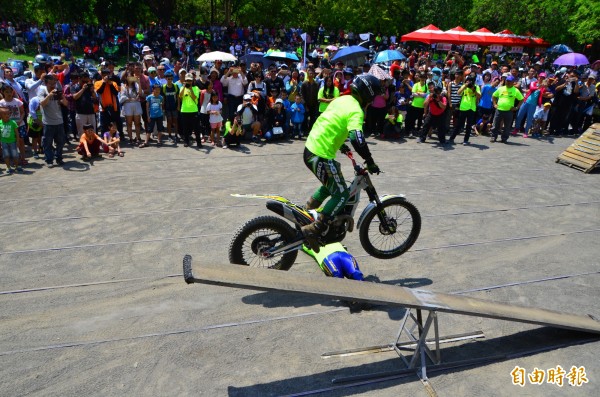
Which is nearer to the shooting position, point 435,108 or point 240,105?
point 240,105

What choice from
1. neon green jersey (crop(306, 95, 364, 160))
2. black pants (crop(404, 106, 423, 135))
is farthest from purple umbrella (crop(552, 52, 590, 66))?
neon green jersey (crop(306, 95, 364, 160))

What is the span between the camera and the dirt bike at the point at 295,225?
5.80 m

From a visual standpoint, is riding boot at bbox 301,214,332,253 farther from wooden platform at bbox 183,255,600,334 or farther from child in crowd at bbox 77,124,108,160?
child in crowd at bbox 77,124,108,160

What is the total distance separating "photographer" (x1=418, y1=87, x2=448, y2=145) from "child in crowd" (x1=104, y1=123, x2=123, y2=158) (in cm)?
820

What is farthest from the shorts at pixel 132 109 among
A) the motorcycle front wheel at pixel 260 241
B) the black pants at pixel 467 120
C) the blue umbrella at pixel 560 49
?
the blue umbrella at pixel 560 49

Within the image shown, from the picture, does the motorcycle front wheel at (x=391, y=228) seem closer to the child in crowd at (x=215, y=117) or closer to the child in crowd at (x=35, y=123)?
the child in crowd at (x=215, y=117)

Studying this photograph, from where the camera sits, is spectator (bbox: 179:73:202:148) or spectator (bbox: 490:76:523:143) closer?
spectator (bbox: 179:73:202:148)

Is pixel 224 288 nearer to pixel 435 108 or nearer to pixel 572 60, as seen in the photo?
pixel 435 108

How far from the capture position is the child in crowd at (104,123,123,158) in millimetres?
11492

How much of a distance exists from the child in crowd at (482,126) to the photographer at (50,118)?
11.8 meters

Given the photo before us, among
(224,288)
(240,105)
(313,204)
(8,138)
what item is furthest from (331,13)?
(224,288)

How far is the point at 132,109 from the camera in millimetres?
12180

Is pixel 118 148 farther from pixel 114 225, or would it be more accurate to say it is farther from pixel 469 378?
pixel 469 378

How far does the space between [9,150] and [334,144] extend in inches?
296
